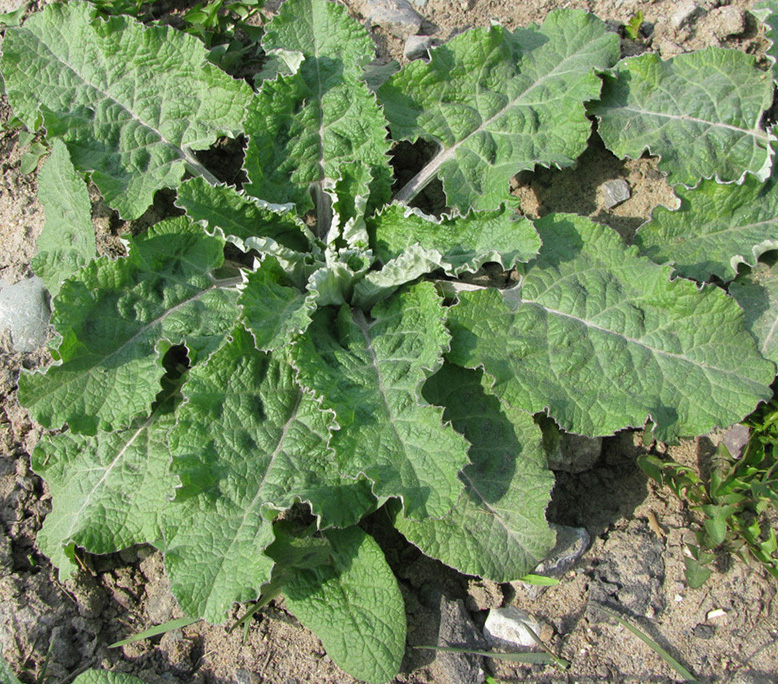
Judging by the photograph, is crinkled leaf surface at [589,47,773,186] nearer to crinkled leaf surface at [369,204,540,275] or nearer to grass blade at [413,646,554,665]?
crinkled leaf surface at [369,204,540,275]

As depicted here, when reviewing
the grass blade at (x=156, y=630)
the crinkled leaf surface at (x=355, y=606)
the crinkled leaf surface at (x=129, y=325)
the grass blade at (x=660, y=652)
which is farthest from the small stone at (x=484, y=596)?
the crinkled leaf surface at (x=129, y=325)

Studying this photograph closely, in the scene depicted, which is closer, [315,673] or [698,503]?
[315,673]

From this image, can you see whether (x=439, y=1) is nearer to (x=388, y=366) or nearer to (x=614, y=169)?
(x=614, y=169)

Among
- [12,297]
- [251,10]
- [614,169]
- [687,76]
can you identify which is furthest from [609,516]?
[251,10]

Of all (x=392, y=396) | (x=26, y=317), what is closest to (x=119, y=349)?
(x=26, y=317)

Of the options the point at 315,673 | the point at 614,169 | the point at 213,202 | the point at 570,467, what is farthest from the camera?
the point at 614,169

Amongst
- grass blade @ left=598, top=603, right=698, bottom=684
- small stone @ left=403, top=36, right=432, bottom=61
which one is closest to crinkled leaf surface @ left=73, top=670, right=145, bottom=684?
grass blade @ left=598, top=603, right=698, bottom=684

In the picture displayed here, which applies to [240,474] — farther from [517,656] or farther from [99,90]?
[99,90]
